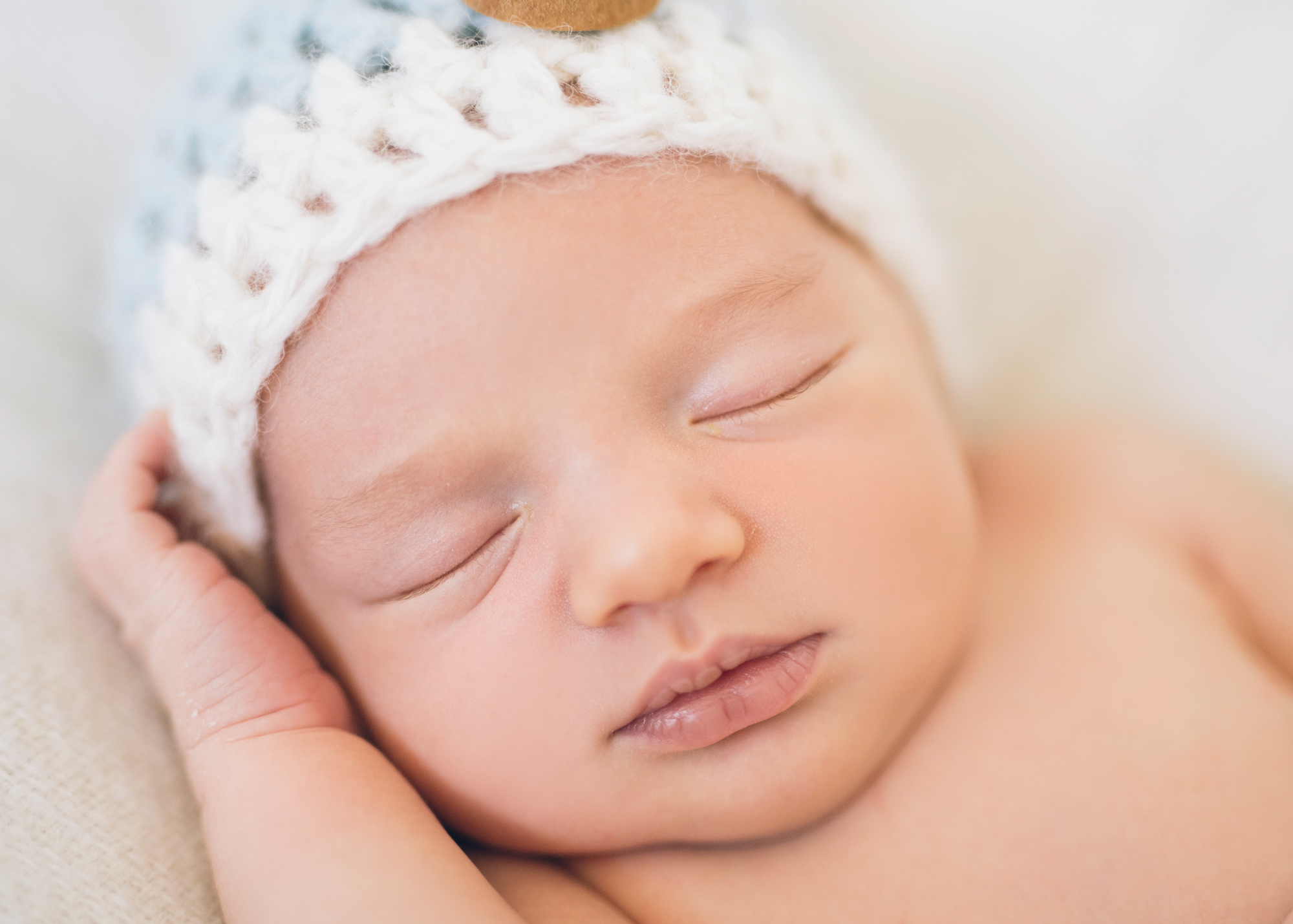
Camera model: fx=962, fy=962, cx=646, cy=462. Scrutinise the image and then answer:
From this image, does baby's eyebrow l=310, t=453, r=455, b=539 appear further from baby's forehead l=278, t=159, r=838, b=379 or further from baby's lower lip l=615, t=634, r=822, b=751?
baby's lower lip l=615, t=634, r=822, b=751

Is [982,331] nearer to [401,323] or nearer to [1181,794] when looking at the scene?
[1181,794]

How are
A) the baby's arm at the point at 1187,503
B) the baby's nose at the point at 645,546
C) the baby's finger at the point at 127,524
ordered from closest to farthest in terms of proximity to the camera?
the baby's nose at the point at 645,546, the baby's finger at the point at 127,524, the baby's arm at the point at 1187,503

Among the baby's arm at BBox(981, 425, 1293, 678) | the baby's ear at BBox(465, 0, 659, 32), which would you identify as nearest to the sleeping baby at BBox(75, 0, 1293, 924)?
A: the baby's ear at BBox(465, 0, 659, 32)

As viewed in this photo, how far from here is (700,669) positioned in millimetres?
935

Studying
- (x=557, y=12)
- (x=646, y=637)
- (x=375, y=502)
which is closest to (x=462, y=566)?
(x=375, y=502)

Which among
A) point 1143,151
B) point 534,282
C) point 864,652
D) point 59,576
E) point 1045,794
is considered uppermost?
point 1143,151

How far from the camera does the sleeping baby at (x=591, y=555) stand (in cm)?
95

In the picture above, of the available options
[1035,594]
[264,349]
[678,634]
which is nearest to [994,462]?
[1035,594]

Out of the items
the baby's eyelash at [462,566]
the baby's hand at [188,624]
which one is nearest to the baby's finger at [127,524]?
the baby's hand at [188,624]

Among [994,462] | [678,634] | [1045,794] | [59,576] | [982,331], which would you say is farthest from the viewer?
[982,331]

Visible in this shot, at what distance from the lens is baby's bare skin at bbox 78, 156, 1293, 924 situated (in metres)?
0.95

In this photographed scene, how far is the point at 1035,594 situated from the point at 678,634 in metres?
0.55

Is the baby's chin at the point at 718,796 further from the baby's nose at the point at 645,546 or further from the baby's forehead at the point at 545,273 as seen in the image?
the baby's forehead at the point at 545,273

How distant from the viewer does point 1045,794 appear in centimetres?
104
